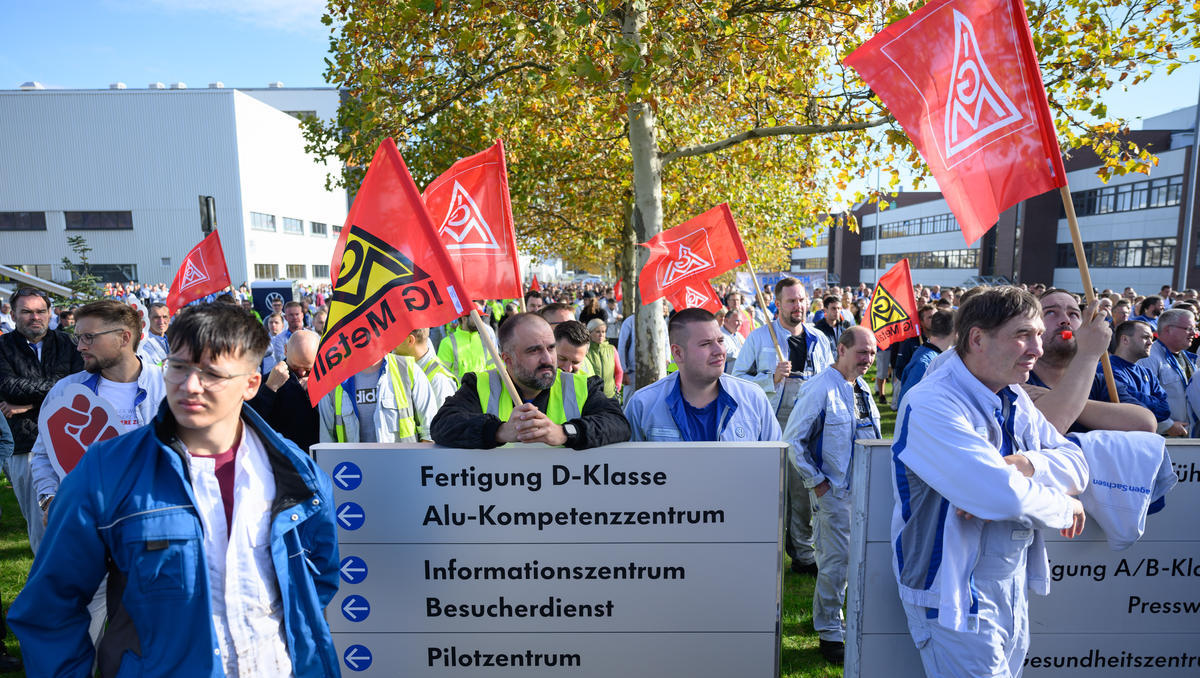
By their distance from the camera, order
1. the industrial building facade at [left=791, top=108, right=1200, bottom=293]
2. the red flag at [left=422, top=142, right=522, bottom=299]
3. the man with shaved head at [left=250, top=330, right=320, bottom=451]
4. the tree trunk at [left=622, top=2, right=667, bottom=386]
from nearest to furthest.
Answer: the red flag at [left=422, top=142, right=522, bottom=299] → the man with shaved head at [left=250, top=330, right=320, bottom=451] → the tree trunk at [left=622, top=2, right=667, bottom=386] → the industrial building facade at [left=791, top=108, right=1200, bottom=293]

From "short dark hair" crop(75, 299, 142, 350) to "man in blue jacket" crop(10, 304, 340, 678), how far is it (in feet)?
7.71

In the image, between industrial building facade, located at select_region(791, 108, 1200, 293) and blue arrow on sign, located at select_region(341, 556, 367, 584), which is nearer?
blue arrow on sign, located at select_region(341, 556, 367, 584)

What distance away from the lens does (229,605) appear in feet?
6.71

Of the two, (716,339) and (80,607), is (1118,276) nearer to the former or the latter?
(716,339)

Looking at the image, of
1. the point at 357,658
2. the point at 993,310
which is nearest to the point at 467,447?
the point at 357,658

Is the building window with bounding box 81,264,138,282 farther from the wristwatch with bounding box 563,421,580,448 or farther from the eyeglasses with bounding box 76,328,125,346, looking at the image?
the wristwatch with bounding box 563,421,580,448

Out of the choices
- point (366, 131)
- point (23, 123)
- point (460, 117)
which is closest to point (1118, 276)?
point (460, 117)

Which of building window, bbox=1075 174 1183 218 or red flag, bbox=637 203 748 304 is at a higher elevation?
building window, bbox=1075 174 1183 218

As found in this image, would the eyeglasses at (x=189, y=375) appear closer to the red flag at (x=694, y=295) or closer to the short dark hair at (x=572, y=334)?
the short dark hair at (x=572, y=334)

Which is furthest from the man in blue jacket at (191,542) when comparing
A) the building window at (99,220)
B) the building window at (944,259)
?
the building window at (944,259)

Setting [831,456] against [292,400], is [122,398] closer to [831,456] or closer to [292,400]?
[292,400]

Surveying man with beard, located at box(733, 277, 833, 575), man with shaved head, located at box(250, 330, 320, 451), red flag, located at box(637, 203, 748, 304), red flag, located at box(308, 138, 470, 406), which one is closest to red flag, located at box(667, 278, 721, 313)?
red flag, located at box(637, 203, 748, 304)

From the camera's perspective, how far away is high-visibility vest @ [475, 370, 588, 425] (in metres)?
3.41

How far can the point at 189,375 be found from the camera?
6.61 feet
